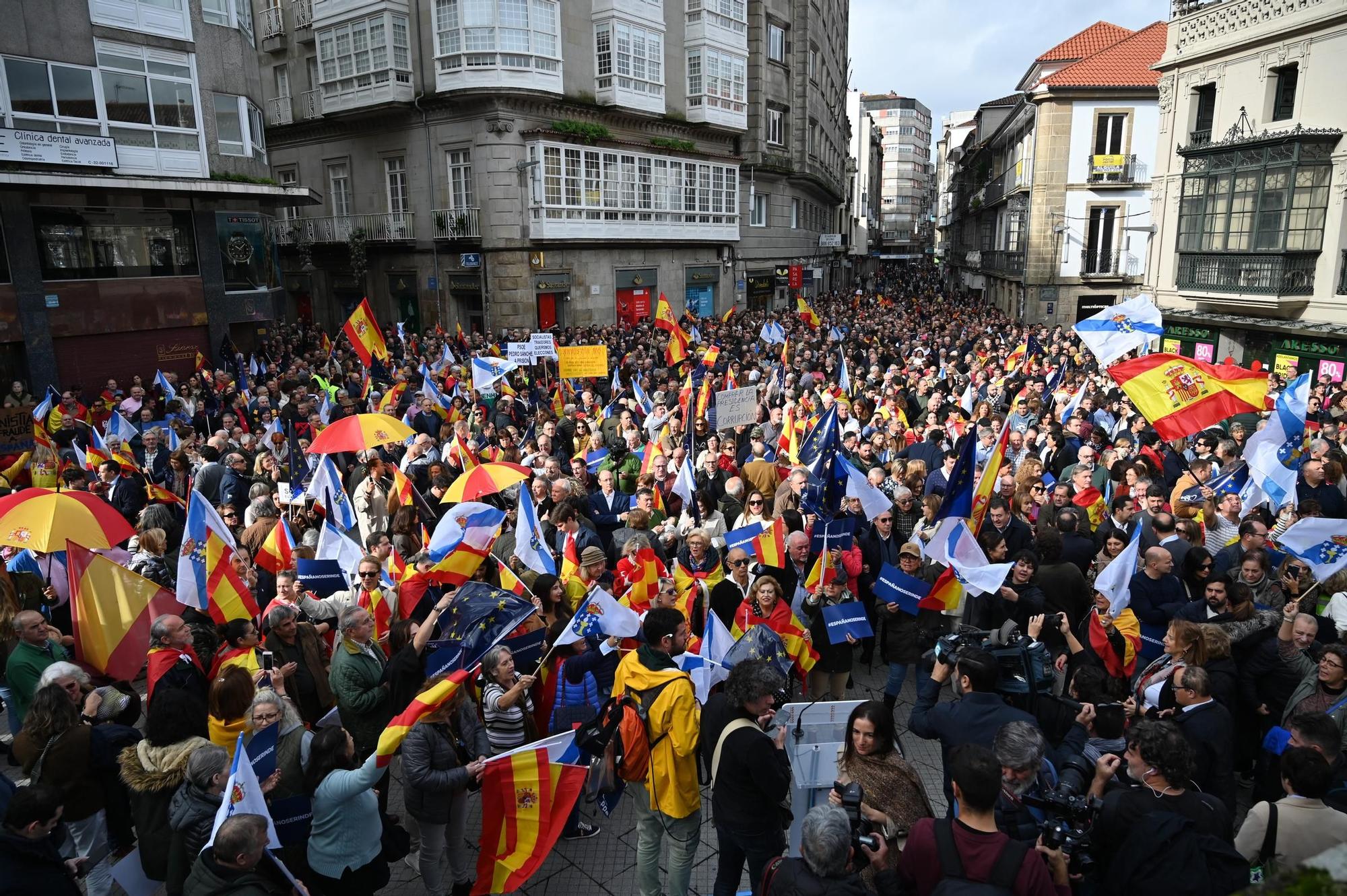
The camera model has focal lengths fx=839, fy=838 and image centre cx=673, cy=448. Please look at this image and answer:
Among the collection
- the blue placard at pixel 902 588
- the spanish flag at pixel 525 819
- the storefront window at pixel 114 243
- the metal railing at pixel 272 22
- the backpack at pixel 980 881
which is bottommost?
the spanish flag at pixel 525 819

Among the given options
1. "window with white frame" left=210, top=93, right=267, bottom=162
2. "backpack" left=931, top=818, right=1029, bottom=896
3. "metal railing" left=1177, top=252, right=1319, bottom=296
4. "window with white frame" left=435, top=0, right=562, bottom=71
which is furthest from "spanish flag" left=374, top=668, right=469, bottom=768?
"window with white frame" left=435, top=0, right=562, bottom=71

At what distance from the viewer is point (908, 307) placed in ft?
141

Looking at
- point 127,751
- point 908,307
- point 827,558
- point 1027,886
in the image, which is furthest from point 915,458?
point 908,307

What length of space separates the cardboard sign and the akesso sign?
1370 centimetres

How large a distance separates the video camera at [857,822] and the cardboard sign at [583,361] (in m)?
11.6

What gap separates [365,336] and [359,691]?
1293 centimetres

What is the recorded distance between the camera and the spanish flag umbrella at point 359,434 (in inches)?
362

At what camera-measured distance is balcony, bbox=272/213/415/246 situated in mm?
31891

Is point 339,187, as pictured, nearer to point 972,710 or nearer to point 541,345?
point 541,345

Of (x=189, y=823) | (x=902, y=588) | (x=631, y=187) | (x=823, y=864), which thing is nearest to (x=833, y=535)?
(x=902, y=588)

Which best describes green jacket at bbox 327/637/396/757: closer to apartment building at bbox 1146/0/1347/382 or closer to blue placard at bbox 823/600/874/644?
blue placard at bbox 823/600/874/644

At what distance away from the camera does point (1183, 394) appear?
1013cm

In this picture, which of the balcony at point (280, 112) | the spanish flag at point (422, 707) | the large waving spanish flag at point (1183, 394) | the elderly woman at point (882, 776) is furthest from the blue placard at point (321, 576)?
the balcony at point (280, 112)

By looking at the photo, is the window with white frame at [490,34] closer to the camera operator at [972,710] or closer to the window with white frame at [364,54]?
the window with white frame at [364,54]
